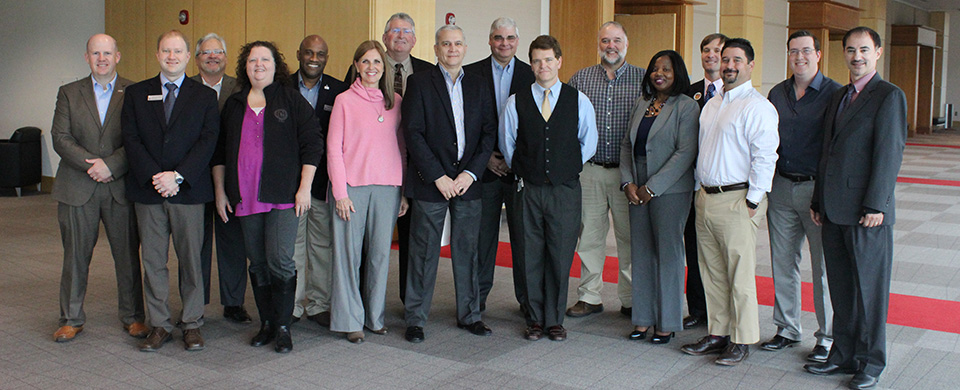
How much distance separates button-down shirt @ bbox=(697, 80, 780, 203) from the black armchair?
9.30 metres

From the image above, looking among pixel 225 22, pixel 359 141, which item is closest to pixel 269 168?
pixel 359 141

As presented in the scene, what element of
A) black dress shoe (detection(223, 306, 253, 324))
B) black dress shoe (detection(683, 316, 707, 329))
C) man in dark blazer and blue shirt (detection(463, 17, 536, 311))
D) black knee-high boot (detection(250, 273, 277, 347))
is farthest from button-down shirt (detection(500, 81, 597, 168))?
black dress shoe (detection(223, 306, 253, 324))

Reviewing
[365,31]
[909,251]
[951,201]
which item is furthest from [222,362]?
[951,201]

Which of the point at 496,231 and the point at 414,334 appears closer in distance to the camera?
the point at 414,334

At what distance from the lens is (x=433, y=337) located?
4.48 metres

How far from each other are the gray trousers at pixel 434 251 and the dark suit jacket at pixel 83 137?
158 cm

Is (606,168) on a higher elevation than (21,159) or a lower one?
higher

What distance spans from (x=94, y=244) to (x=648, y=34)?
844 centimetres

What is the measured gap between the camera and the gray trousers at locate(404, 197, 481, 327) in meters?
4.44

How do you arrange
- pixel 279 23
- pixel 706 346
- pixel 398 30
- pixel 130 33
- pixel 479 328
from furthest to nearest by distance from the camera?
1. pixel 130 33
2. pixel 279 23
3. pixel 398 30
4. pixel 479 328
5. pixel 706 346

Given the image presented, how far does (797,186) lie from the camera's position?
4008mm

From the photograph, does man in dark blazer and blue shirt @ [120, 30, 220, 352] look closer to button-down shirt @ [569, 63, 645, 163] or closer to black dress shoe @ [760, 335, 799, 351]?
button-down shirt @ [569, 63, 645, 163]

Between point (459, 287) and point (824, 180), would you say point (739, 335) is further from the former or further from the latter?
point (459, 287)

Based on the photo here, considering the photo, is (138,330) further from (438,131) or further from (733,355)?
(733,355)
